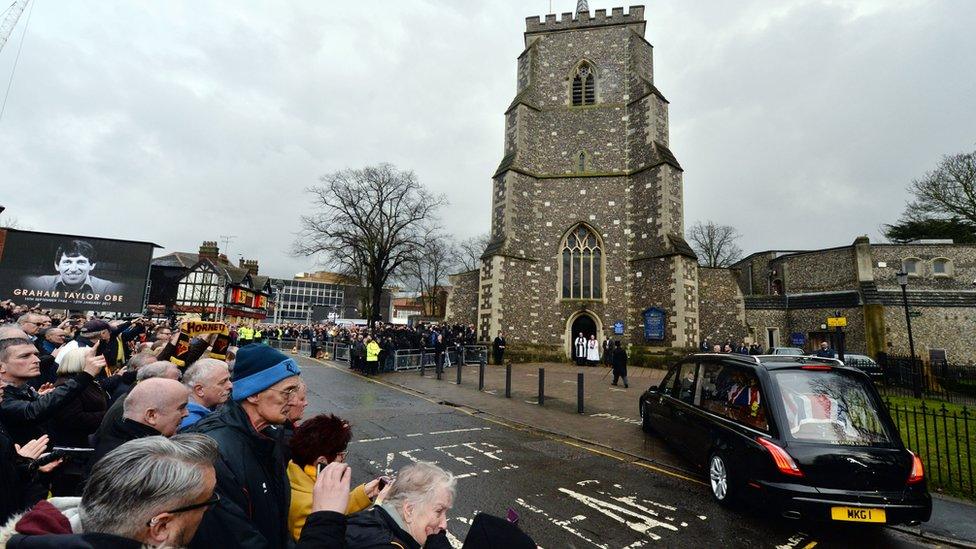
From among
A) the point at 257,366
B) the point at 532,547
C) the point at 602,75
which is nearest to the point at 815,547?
the point at 532,547

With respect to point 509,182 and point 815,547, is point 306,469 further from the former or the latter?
point 509,182

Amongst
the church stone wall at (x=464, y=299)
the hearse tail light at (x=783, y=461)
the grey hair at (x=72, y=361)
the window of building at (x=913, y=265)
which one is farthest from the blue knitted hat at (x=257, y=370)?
the window of building at (x=913, y=265)

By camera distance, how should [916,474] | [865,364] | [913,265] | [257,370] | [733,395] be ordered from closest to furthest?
1. [257,370]
2. [916,474]
3. [733,395]
4. [865,364]
5. [913,265]

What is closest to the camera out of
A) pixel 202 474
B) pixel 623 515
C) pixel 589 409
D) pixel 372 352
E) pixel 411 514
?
pixel 202 474

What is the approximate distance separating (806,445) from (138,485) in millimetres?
5339

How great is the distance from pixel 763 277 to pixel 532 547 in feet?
124

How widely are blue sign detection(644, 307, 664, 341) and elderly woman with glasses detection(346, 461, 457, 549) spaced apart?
19.3 metres

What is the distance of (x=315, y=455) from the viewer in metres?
2.41

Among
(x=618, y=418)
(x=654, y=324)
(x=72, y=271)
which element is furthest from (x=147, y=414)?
(x=72, y=271)

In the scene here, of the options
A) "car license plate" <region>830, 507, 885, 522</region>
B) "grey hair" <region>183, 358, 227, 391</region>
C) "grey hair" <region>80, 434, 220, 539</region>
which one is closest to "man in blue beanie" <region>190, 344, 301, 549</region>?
"grey hair" <region>80, 434, 220, 539</region>

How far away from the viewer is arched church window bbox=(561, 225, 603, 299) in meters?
22.1

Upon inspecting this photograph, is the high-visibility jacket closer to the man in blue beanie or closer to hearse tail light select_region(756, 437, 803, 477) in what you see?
hearse tail light select_region(756, 437, 803, 477)

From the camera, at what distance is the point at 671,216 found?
66.4 feet

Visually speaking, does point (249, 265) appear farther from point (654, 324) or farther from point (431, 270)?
point (654, 324)
